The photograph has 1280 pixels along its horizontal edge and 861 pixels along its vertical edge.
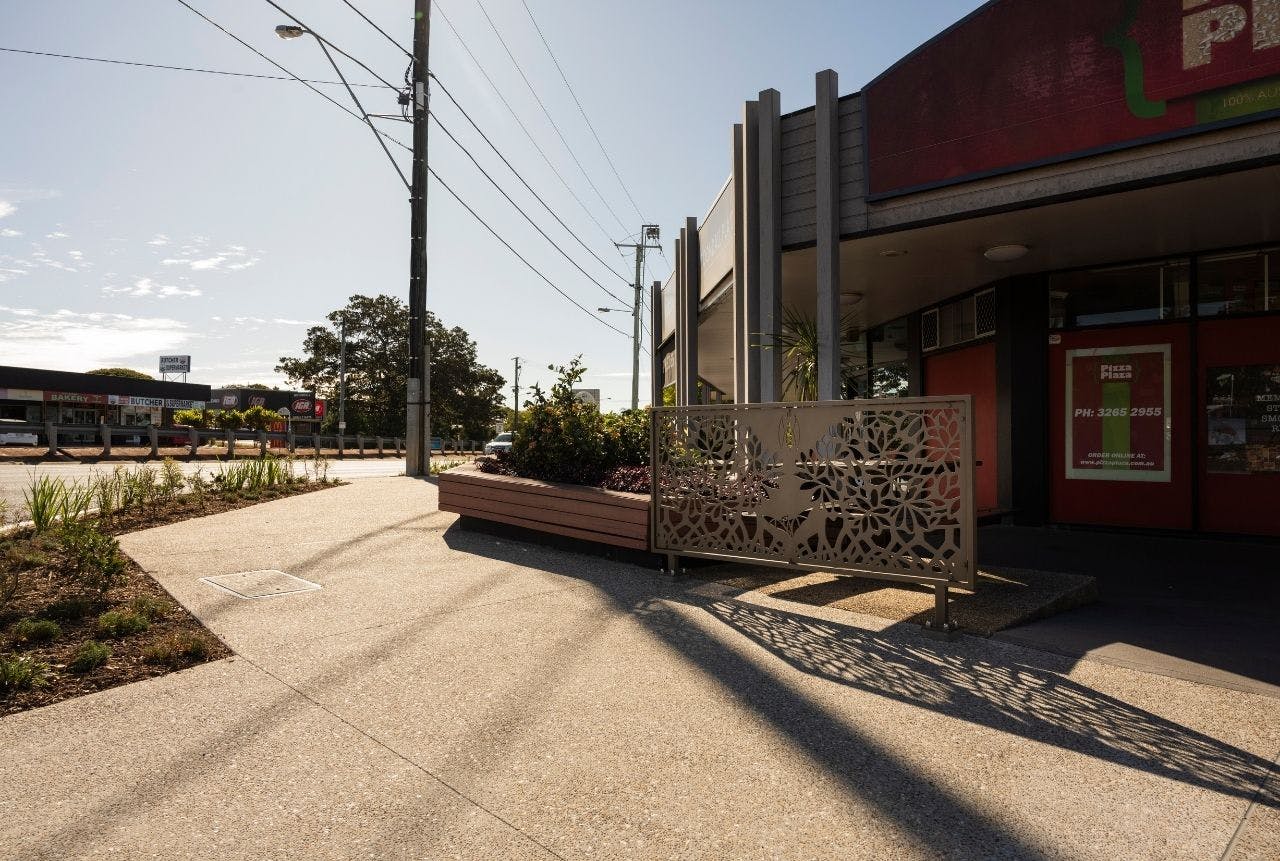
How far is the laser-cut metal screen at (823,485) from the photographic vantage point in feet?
15.3

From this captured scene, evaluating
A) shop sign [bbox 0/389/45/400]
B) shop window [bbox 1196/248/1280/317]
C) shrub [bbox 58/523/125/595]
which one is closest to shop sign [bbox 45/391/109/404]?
shop sign [bbox 0/389/45/400]

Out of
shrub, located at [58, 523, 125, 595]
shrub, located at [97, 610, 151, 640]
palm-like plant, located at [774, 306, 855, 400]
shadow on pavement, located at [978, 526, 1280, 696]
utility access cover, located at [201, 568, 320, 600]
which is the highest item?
palm-like plant, located at [774, 306, 855, 400]

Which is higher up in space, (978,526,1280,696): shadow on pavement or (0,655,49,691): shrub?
(0,655,49,691): shrub

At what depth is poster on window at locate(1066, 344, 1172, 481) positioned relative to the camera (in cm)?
883

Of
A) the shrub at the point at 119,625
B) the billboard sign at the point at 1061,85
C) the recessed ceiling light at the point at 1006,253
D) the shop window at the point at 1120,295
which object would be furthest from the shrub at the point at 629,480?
the shop window at the point at 1120,295

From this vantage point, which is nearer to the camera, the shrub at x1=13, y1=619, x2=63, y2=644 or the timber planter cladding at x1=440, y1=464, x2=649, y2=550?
the shrub at x1=13, y1=619, x2=63, y2=644

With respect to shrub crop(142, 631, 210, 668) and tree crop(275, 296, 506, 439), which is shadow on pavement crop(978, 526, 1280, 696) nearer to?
shrub crop(142, 631, 210, 668)

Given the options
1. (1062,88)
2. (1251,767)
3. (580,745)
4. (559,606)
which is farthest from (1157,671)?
(1062,88)

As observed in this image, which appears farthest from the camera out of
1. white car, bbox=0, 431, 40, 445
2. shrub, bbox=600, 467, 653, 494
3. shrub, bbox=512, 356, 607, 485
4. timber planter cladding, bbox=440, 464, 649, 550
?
white car, bbox=0, 431, 40, 445

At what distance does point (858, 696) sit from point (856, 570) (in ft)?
4.88

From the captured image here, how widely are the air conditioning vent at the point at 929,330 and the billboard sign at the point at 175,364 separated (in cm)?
9440

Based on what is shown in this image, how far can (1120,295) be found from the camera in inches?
365

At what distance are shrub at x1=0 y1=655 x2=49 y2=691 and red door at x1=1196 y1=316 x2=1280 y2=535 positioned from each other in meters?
10.4

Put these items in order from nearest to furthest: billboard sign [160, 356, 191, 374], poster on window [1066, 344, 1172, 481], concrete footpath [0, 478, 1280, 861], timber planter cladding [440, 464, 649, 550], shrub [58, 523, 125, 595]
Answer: concrete footpath [0, 478, 1280, 861] < shrub [58, 523, 125, 595] < timber planter cladding [440, 464, 649, 550] < poster on window [1066, 344, 1172, 481] < billboard sign [160, 356, 191, 374]
